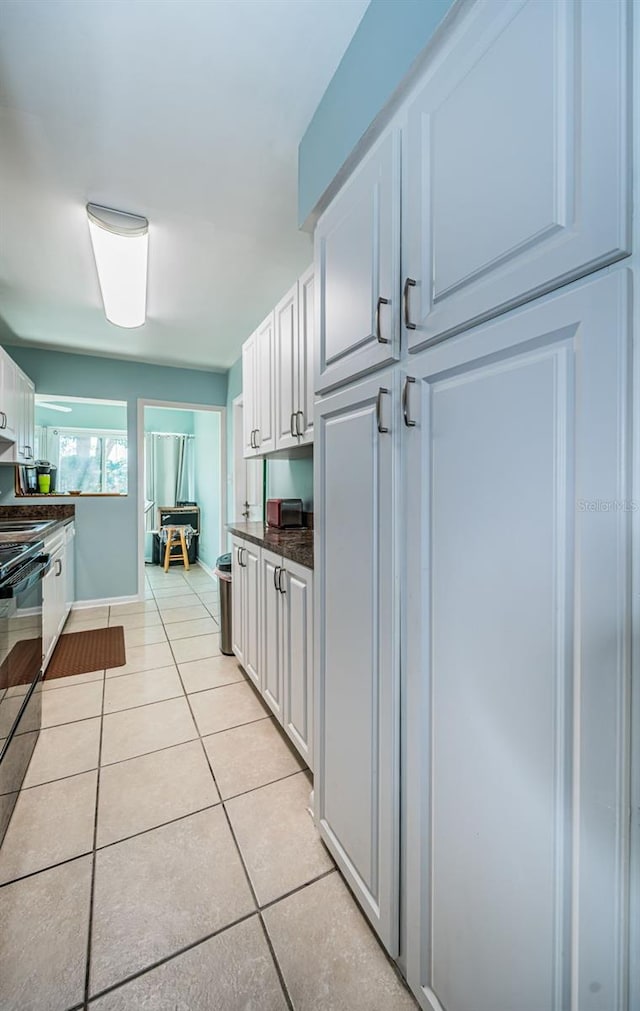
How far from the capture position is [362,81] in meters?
1.15

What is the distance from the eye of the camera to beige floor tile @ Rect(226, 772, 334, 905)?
4.14 ft

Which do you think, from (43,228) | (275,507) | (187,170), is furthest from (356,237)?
(43,228)

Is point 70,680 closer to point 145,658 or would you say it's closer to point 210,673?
point 145,658

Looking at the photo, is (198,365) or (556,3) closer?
(556,3)

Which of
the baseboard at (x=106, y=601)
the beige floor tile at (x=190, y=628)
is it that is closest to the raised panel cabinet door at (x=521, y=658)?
the beige floor tile at (x=190, y=628)

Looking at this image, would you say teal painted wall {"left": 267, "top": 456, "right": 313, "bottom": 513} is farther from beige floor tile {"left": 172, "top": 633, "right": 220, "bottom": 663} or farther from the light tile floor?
the light tile floor

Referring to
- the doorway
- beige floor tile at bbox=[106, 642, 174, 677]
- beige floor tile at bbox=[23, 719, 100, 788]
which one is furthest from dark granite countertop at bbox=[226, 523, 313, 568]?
the doorway

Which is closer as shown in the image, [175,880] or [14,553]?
[175,880]

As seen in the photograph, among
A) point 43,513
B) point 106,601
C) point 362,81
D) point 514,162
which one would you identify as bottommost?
point 106,601

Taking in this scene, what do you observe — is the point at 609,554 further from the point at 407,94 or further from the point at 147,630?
the point at 147,630

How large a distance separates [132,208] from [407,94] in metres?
1.64

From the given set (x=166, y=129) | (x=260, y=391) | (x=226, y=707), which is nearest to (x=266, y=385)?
(x=260, y=391)

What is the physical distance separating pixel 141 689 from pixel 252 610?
92 centimetres

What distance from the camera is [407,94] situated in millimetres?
926
